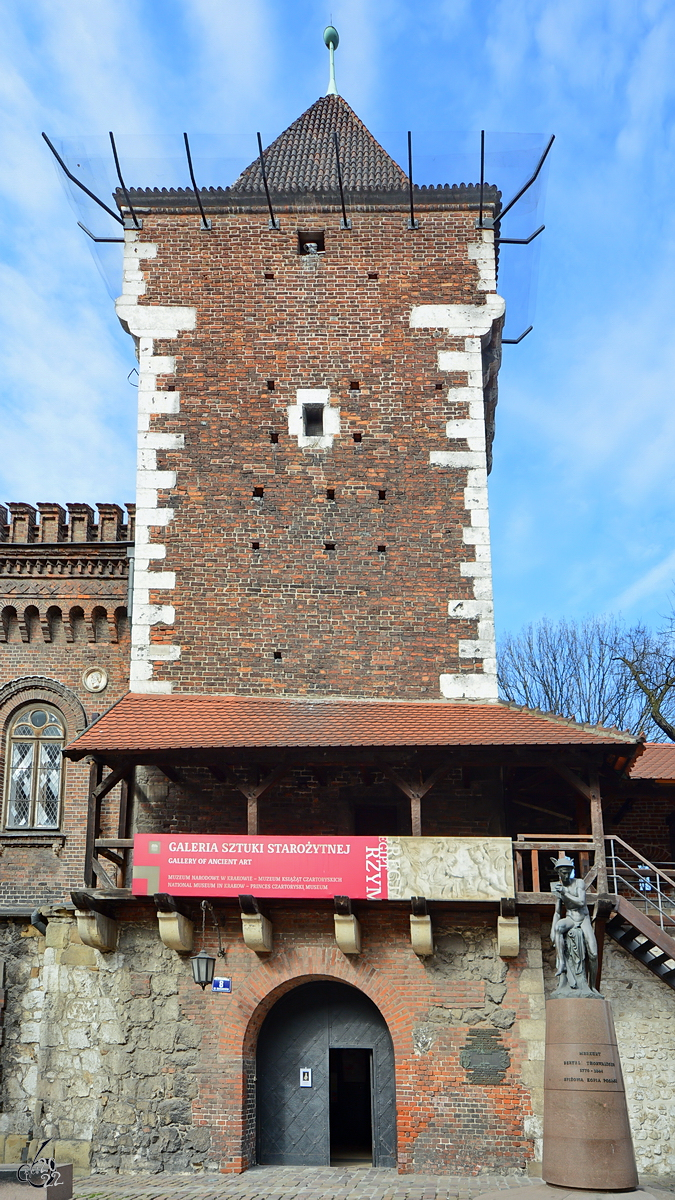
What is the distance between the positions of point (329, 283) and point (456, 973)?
1005cm

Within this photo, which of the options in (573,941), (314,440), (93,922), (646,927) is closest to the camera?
(573,941)

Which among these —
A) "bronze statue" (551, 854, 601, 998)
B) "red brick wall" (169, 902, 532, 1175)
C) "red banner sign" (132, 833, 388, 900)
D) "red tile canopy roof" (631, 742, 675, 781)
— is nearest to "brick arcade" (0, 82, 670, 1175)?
"red brick wall" (169, 902, 532, 1175)

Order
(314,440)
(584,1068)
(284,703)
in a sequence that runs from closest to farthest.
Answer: (584,1068), (284,703), (314,440)

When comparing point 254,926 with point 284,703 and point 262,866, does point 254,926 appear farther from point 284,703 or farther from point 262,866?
point 284,703

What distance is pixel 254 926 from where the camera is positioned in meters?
13.6

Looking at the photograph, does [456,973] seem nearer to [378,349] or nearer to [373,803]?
[373,803]

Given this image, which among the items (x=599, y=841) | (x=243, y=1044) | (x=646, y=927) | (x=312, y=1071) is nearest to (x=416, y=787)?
(x=599, y=841)

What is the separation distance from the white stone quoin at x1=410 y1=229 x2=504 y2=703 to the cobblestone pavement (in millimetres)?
5806

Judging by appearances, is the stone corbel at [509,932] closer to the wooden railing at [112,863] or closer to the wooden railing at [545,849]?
the wooden railing at [545,849]

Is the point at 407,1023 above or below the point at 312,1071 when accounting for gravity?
above

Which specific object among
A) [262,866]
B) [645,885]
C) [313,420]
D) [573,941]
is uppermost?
[313,420]

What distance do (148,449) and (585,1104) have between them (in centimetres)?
1058

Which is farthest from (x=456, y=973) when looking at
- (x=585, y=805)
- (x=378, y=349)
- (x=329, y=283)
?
(x=329, y=283)

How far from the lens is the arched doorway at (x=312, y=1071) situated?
1423 cm
